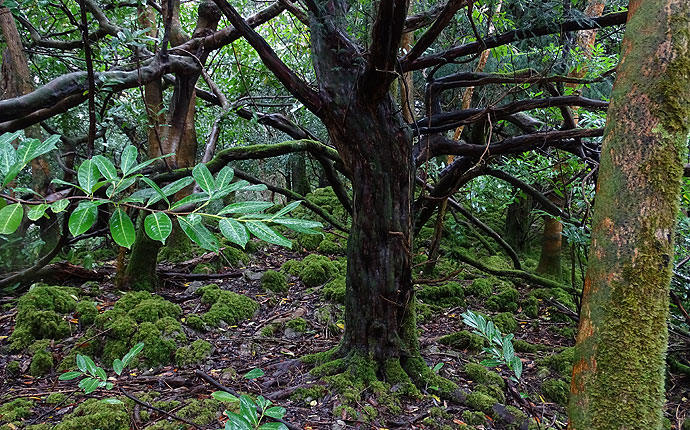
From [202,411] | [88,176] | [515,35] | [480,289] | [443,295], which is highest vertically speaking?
[515,35]

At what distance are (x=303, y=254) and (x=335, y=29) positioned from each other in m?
3.24

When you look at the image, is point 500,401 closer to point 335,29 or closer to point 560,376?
point 560,376

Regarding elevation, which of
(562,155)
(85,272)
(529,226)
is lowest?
(85,272)

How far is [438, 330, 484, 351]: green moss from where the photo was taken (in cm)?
338

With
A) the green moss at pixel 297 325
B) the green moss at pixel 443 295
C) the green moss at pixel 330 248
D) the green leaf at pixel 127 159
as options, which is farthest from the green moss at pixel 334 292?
the green leaf at pixel 127 159

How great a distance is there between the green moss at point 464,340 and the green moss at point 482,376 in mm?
392

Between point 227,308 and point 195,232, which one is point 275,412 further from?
point 227,308

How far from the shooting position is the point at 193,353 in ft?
9.50

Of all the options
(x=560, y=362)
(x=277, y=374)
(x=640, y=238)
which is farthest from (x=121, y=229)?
(x=560, y=362)

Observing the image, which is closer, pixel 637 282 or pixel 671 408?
pixel 637 282

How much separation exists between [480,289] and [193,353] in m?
3.20

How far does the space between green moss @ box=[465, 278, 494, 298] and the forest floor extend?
0.28 m

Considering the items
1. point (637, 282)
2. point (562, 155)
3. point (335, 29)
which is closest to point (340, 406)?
point (637, 282)

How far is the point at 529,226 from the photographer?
7.05 m
